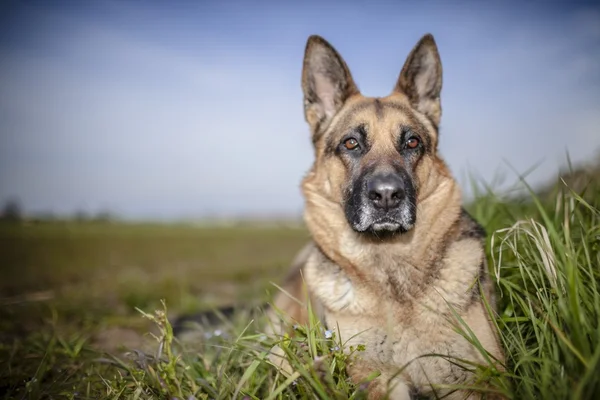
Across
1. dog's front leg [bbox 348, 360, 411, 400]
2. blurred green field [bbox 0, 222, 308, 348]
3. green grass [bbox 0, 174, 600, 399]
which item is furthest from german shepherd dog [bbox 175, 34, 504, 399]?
blurred green field [bbox 0, 222, 308, 348]

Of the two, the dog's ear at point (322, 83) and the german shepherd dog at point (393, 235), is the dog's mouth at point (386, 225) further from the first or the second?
the dog's ear at point (322, 83)

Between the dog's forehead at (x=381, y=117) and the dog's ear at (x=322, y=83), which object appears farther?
the dog's ear at (x=322, y=83)

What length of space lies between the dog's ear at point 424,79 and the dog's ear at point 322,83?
0.54m

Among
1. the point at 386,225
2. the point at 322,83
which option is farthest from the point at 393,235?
the point at 322,83

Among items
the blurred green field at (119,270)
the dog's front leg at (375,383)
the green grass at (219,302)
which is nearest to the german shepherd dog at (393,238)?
the dog's front leg at (375,383)

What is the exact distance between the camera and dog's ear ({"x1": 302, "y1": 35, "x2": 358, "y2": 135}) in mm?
3559

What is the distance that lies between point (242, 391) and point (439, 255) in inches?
69.5

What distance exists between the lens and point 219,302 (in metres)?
5.90

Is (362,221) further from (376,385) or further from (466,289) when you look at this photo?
(376,385)

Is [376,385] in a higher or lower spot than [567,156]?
lower

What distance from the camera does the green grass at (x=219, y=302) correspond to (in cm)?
203

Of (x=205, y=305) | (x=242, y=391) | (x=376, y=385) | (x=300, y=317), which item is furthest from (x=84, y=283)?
(x=376, y=385)

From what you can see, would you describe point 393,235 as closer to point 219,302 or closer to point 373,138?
point 373,138

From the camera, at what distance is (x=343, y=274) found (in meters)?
3.02
